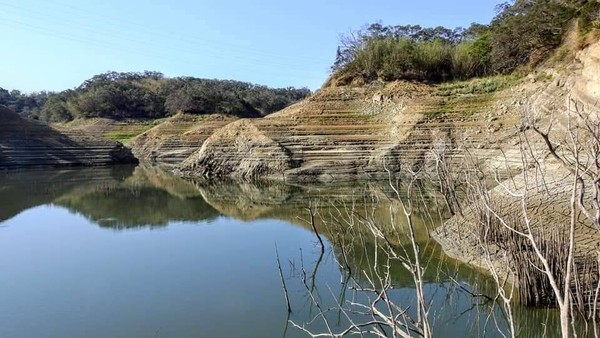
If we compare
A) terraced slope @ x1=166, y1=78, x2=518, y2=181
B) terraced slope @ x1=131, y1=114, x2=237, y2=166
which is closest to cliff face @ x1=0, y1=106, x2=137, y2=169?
terraced slope @ x1=131, y1=114, x2=237, y2=166

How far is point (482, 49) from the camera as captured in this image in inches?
1199

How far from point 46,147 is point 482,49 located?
28.4 meters

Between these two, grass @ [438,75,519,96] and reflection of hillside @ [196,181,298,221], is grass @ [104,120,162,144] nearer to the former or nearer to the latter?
reflection of hillside @ [196,181,298,221]

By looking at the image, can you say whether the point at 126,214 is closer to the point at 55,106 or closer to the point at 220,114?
the point at 220,114

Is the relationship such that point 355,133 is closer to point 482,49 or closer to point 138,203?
point 482,49

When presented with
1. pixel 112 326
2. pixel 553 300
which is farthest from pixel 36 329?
pixel 553 300

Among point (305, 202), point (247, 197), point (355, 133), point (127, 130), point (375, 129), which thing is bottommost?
point (247, 197)

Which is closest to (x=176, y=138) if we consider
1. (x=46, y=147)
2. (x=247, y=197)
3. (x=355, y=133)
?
(x=46, y=147)

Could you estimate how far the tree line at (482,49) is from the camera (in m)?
25.6

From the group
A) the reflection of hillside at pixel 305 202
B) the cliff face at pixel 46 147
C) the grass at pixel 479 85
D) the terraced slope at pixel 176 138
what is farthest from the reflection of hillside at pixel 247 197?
the cliff face at pixel 46 147

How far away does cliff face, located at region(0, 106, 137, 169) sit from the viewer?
37406 millimetres

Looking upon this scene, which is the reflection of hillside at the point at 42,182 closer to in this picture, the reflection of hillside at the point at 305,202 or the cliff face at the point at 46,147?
the cliff face at the point at 46,147

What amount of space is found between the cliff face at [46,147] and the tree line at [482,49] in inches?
678

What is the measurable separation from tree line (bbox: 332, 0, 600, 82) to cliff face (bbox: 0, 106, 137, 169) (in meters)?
17.2
